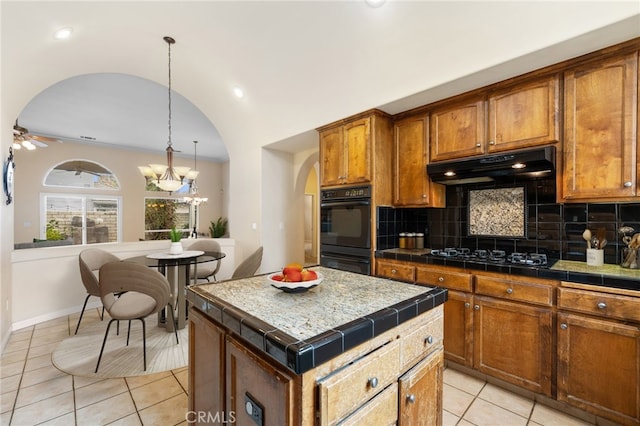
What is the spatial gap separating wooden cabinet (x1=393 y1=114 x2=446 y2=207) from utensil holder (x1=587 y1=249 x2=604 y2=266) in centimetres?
117

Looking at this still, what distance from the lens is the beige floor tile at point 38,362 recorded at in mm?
2350

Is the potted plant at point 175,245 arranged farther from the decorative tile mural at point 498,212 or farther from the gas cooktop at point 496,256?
the decorative tile mural at point 498,212

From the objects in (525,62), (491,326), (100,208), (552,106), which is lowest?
(491,326)

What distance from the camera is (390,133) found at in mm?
2994

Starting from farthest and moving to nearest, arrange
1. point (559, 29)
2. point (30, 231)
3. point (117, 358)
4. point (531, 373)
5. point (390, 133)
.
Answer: point (30, 231) → point (390, 133) → point (117, 358) → point (531, 373) → point (559, 29)

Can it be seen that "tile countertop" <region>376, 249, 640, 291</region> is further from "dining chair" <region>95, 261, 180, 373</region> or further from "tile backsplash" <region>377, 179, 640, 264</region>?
"dining chair" <region>95, 261, 180, 373</region>

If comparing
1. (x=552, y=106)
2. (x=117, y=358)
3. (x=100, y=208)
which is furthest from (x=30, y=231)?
(x=552, y=106)

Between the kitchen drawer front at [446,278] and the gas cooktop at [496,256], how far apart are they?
14 cm

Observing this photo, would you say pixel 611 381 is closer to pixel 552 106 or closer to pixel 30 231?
pixel 552 106

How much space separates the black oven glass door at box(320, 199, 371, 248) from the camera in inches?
114

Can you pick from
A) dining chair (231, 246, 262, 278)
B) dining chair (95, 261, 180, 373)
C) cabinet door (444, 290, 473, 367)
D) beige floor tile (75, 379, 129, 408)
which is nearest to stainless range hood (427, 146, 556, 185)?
cabinet door (444, 290, 473, 367)

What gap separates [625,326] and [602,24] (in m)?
1.72

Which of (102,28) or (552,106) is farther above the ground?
(102,28)

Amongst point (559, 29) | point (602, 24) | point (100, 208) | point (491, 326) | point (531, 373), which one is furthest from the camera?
point (100, 208)
